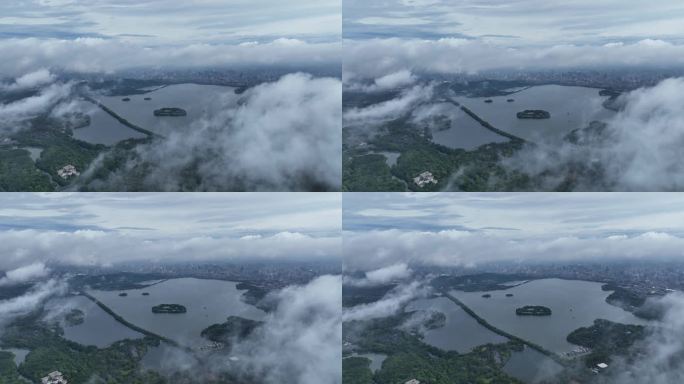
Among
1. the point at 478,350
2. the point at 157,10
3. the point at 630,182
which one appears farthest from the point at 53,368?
the point at 630,182

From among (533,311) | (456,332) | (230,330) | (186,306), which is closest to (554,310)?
(533,311)

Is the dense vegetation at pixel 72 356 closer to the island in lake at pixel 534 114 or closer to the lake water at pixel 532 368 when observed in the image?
the lake water at pixel 532 368

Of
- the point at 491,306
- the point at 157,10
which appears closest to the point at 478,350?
the point at 491,306

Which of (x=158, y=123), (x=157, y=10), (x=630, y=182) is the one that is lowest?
(x=630, y=182)

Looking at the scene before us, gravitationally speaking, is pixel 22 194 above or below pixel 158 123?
below

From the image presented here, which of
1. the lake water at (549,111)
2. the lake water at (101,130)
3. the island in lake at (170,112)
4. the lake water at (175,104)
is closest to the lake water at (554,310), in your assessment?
the lake water at (549,111)

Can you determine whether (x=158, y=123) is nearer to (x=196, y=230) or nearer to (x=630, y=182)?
(x=196, y=230)

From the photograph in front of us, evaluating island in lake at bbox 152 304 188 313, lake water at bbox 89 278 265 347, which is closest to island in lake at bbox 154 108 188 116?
lake water at bbox 89 278 265 347
